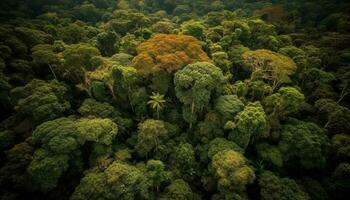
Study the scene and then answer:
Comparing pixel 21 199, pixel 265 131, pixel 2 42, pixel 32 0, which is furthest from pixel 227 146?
pixel 32 0

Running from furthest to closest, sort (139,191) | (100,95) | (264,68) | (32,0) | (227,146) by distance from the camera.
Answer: (32,0) < (264,68) < (100,95) < (227,146) < (139,191)

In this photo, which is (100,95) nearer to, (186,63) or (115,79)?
(115,79)

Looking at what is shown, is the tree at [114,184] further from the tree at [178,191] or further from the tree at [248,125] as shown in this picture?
the tree at [248,125]

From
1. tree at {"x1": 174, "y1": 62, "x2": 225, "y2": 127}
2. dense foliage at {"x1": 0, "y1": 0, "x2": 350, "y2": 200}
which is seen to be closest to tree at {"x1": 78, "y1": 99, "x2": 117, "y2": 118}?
dense foliage at {"x1": 0, "y1": 0, "x2": 350, "y2": 200}

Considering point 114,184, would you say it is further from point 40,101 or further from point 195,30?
point 195,30

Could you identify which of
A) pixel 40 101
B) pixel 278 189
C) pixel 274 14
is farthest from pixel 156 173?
pixel 274 14
